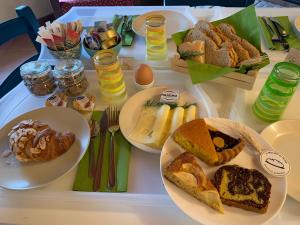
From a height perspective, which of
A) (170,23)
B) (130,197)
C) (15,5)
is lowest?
(15,5)

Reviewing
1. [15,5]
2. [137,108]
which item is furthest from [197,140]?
[15,5]

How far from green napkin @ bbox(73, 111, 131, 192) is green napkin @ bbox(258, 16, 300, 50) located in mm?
680

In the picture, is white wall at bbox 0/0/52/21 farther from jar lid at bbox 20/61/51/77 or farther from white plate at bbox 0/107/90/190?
white plate at bbox 0/107/90/190

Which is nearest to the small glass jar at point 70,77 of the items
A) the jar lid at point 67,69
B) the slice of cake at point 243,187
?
the jar lid at point 67,69

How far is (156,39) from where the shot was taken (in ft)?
2.79

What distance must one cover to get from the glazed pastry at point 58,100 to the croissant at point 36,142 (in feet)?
0.44

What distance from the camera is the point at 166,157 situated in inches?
21.3

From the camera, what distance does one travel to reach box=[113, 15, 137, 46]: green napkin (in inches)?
38.9

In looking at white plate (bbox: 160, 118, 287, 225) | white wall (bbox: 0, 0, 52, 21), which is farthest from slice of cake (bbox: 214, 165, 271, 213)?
white wall (bbox: 0, 0, 52, 21)

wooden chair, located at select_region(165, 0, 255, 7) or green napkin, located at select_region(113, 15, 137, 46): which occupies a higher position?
green napkin, located at select_region(113, 15, 137, 46)

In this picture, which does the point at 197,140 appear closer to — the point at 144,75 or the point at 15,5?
the point at 144,75

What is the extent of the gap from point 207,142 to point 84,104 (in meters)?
0.39

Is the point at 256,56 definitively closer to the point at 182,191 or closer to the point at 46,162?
the point at 182,191

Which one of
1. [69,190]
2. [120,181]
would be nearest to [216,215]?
[120,181]
